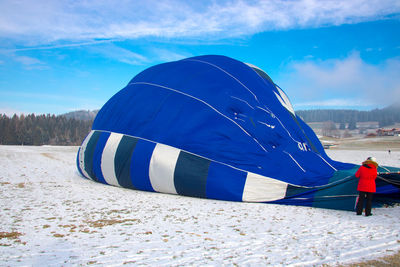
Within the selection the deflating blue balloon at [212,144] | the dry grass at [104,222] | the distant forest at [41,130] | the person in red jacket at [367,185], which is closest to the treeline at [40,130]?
the distant forest at [41,130]

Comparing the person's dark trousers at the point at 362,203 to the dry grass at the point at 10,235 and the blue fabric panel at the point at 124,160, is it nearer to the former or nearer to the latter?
the blue fabric panel at the point at 124,160

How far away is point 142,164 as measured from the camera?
7.05 meters

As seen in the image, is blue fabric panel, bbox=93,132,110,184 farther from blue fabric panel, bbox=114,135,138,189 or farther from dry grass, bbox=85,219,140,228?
dry grass, bbox=85,219,140,228

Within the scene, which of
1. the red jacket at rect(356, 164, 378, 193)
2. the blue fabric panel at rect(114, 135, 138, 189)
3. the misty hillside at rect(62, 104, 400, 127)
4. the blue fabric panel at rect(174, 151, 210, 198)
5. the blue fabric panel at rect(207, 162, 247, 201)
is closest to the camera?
the red jacket at rect(356, 164, 378, 193)

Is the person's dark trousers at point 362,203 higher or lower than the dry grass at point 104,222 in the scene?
higher

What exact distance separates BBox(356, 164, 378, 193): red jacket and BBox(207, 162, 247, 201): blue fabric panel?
2178mm

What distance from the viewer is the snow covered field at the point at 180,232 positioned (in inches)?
127

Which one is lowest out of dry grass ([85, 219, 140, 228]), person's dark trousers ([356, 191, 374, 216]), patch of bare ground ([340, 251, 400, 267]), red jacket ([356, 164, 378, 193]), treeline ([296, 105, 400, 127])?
dry grass ([85, 219, 140, 228])

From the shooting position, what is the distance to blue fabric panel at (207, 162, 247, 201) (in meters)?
6.21

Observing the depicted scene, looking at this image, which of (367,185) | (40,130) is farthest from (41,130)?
(367,185)

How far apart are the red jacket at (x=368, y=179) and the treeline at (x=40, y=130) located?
64583 mm

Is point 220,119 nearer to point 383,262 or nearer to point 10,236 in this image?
Result: point 383,262

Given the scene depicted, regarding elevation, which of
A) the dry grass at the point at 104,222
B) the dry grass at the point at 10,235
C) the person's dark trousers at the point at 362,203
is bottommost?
the dry grass at the point at 10,235

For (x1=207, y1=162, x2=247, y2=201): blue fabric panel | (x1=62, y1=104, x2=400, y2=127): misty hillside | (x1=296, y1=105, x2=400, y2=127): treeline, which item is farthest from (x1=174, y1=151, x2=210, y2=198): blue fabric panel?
(x1=296, y1=105, x2=400, y2=127): treeline
